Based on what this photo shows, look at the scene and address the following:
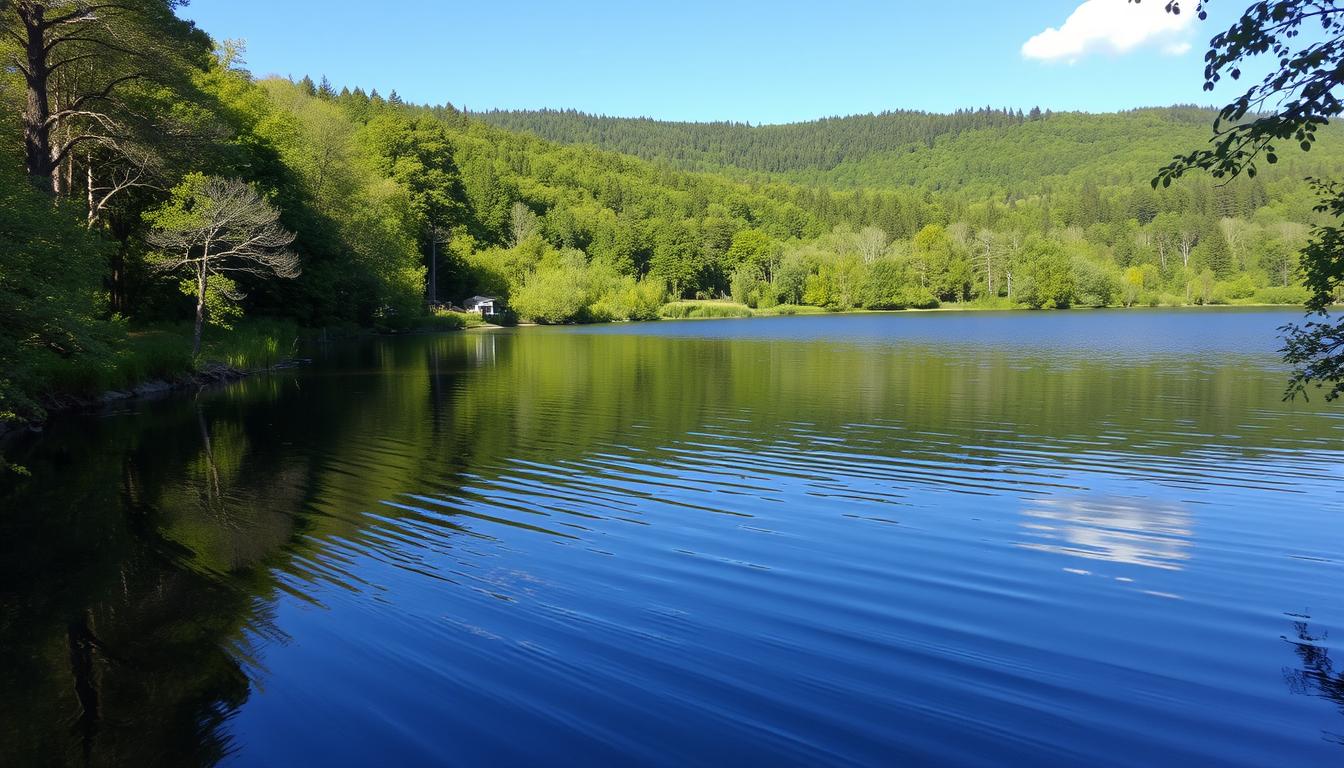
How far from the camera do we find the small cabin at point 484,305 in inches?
3044

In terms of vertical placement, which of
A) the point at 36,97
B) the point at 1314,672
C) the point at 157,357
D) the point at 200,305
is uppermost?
the point at 36,97

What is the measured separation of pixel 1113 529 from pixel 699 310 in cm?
8685

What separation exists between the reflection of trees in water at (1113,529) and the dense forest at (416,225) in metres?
3.07

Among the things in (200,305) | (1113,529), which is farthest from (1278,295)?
(200,305)

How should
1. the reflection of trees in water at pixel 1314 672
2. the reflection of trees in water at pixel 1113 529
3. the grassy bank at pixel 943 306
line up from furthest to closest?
the grassy bank at pixel 943 306 < the reflection of trees in water at pixel 1113 529 < the reflection of trees in water at pixel 1314 672

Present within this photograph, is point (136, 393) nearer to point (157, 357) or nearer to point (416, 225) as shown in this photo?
point (157, 357)

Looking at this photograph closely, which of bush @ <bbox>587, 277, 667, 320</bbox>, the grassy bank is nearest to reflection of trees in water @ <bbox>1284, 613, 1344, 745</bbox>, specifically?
bush @ <bbox>587, 277, 667, 320</bbox>

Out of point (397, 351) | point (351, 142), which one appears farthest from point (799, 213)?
point (397, 351)

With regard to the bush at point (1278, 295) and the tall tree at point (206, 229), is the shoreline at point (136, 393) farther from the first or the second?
the bush at point (1278, 295)

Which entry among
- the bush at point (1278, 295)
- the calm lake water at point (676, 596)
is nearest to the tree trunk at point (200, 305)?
the calm lake water at point (676, 596)

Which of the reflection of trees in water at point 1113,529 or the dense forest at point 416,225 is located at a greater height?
the dense forest at point 416,225

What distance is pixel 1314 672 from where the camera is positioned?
5.94 m

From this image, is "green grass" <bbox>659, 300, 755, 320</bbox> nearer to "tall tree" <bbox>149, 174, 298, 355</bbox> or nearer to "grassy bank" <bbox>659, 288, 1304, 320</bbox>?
"grassy bank" <bbox>659, 288, 1304, 320</bbox>

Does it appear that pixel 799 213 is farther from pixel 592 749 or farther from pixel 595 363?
pixel 592 749
